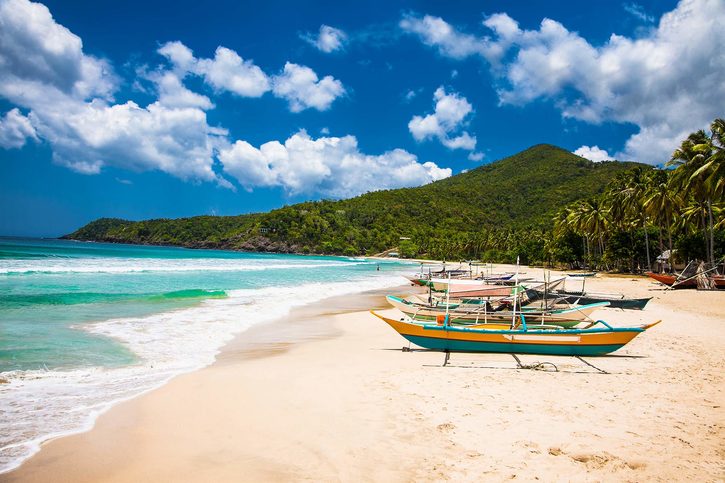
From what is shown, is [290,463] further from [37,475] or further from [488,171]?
[488,171]

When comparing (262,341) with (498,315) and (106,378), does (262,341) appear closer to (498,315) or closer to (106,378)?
(106,378)

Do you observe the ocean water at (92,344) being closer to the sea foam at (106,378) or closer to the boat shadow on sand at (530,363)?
the sea foam at (106,378)

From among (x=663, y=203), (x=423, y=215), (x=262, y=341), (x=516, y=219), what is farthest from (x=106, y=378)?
(x=423, y=215)

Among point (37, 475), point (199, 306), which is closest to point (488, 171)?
point (199, 306)

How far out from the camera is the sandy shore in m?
4.76

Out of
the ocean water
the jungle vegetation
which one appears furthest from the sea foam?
the jungle vegetation

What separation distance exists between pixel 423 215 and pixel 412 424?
151 meters

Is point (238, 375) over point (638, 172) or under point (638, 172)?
under

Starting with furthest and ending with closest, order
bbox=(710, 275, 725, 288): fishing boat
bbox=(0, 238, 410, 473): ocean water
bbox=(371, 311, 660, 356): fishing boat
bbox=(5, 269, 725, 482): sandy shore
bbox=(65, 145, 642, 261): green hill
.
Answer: bbox=(65, 145, 642, 261): green hill < bbox=(710, 275, 725, 288): fishing boat < bbox=(371, 311, 660, 356): fishing boat < bbox=(0, 238, 410, 473): ocean water < bbox=(5, 269, 725, 482): sandy shore

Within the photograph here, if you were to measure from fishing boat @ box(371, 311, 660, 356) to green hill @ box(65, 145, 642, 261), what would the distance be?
100 meters

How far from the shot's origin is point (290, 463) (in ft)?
16.2

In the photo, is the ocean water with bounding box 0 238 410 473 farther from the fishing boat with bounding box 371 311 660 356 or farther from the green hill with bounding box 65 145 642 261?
the green hill with bounding box 65 145 642 261

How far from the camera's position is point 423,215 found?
509ft

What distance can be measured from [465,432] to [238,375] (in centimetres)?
517
